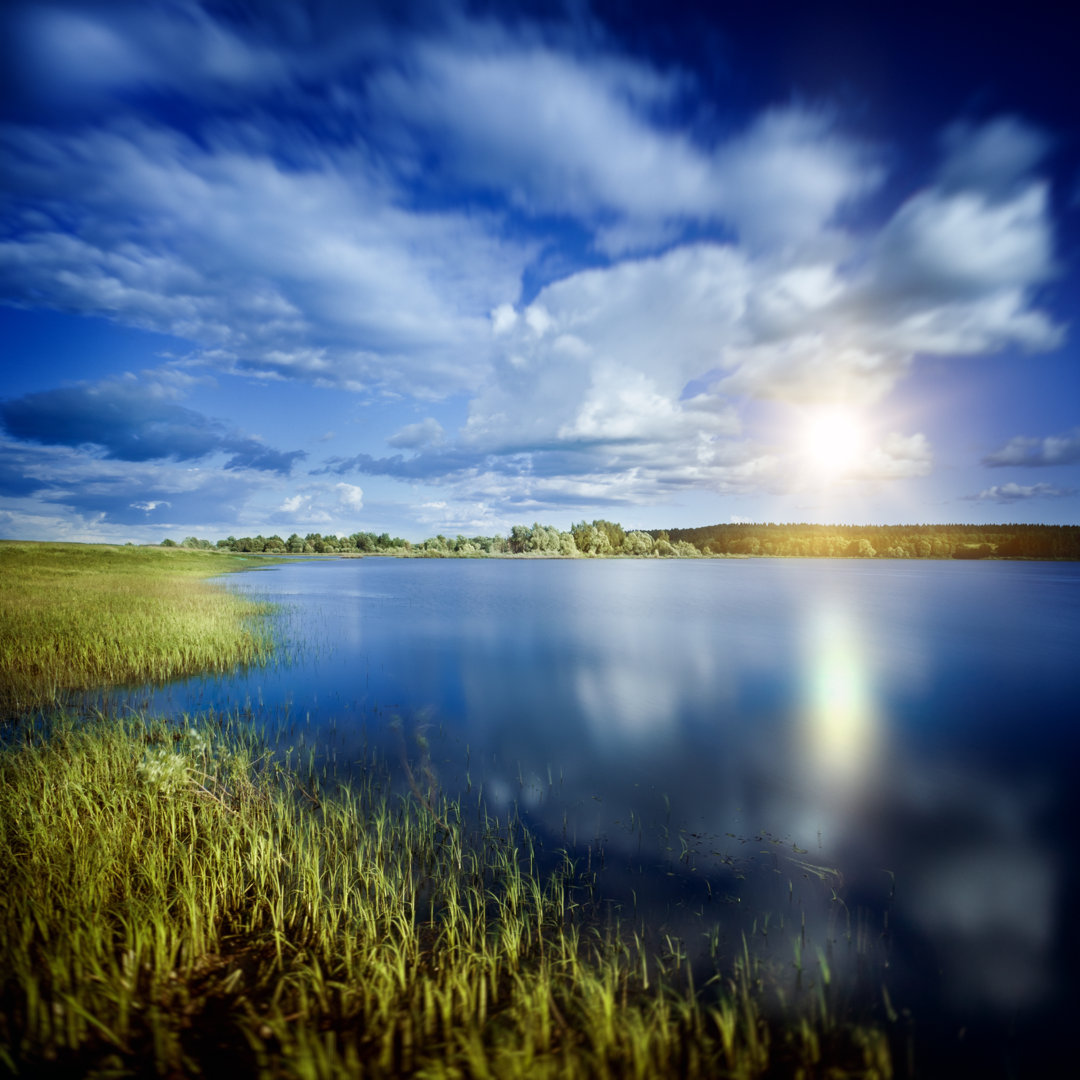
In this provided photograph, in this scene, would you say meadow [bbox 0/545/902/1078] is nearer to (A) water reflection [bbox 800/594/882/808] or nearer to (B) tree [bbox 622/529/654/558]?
(A) water reflection [bbox 800/594/882/808]

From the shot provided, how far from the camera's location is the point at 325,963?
16.1 ft

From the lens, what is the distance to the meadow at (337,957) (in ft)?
12.4

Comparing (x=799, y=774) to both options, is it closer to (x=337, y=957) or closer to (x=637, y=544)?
(x=337, y=957)

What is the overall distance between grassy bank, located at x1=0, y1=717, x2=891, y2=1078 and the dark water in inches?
44.0

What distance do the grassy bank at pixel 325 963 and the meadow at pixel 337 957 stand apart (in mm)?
25

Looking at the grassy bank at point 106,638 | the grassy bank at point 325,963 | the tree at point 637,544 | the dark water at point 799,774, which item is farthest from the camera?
the tree at point 637,544

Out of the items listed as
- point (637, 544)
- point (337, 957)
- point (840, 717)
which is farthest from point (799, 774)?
→ point (637, 544)

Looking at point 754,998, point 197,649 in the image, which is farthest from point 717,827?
point 197,649

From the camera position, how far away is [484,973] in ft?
15.8

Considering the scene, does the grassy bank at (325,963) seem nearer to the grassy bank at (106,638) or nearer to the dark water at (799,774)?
the dark water at (799,774)

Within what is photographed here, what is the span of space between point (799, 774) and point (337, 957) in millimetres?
9528

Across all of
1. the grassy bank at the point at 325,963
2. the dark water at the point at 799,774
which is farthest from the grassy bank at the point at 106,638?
the grassy bank at the point at 325,963

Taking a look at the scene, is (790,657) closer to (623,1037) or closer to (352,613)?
(623,1037)

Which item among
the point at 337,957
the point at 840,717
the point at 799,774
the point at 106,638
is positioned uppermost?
the point at 106,638
